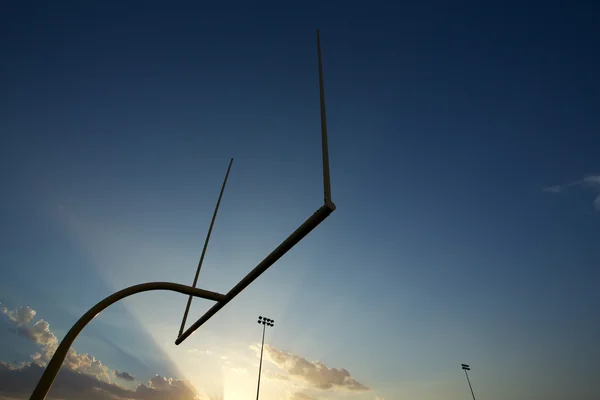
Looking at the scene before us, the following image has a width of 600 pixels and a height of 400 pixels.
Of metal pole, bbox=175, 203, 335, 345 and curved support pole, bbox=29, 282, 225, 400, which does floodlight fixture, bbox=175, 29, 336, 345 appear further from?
curved support pole, bbox=29, 282, 225, 400

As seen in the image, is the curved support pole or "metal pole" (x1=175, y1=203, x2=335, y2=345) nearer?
"metal pole" (x1=175, y1=203, x2=335, y2=345)

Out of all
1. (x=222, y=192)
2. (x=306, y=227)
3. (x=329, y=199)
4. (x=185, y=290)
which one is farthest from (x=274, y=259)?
(x=222, y=192)

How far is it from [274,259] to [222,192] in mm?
4284

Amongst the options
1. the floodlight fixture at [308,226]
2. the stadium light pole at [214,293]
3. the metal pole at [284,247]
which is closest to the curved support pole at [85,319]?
the stadium light pole at [214,293]

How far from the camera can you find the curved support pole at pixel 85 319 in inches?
103

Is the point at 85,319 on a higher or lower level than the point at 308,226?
lower

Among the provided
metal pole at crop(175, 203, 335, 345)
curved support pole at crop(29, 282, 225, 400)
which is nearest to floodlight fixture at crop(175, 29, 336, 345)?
metal pole at crop(175, 203, 335, 345)

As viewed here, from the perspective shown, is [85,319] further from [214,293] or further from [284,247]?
[284,247]

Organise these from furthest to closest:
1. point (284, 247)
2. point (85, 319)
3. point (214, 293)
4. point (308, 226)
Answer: point (214, 293)
point (85, 319)
point (284, 247)
point (308, 226)

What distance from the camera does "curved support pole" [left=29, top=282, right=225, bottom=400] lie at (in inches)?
103

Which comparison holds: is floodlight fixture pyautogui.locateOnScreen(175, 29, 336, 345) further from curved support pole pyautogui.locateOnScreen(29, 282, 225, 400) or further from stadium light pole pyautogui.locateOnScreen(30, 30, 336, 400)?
curved support pole pyautogui.locateOnScreen(29, 282, 225, 400)

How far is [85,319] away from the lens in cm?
310

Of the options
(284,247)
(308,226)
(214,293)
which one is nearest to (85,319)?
(214,293)

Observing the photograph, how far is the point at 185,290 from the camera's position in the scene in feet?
12.4
